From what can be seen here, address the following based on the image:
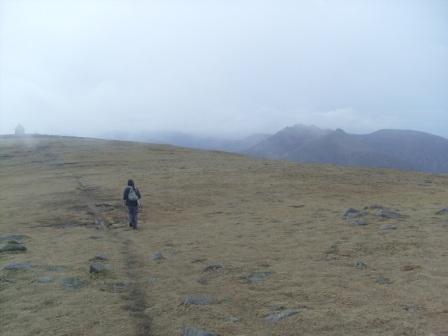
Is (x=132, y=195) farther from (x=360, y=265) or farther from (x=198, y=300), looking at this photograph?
(x=360, y=265)

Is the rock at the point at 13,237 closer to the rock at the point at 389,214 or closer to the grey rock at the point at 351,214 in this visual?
the grey rock at the point at 351,214

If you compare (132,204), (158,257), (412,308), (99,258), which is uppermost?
(132,204)

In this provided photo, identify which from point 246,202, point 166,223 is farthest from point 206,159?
point 166,223

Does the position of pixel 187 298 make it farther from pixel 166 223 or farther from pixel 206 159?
pixel 206 159

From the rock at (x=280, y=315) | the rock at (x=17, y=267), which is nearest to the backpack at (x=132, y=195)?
the rock at (x=17, y=267)

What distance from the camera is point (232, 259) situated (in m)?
18.4

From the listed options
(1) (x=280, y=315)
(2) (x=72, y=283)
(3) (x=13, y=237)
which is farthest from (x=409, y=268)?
(3) (x=13, y=237)

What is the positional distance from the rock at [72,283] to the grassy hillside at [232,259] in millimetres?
89

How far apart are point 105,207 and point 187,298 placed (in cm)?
1923

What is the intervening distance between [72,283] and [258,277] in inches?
239

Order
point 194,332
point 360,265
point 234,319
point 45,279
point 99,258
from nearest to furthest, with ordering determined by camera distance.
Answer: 1. point 194,332
2. point 234,319
3. point 45,279
4. point 360,265
5. point 99,258

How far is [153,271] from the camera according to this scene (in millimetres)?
16938

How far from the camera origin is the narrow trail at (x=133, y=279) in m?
12.4

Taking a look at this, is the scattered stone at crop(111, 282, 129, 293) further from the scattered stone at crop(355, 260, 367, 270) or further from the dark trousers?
the dark trousers
